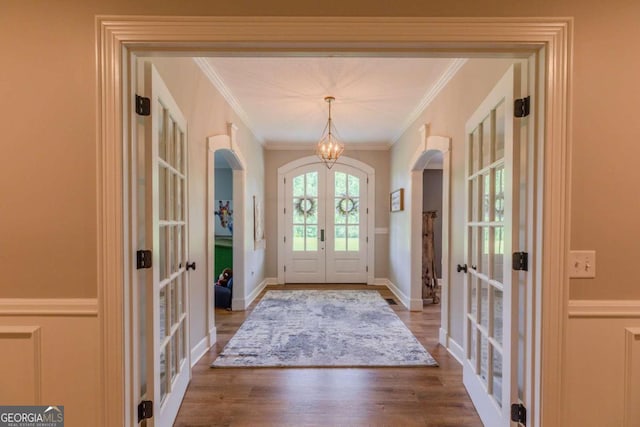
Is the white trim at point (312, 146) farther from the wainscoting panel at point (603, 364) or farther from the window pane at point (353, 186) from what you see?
the wainscoting panel at point (603, 364)

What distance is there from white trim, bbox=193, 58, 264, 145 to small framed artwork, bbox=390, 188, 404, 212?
101 inches

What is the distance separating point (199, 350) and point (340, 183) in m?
4.06

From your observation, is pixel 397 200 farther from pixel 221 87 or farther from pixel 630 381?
pixel 630 381

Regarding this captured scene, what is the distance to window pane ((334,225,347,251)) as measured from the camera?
242 inches

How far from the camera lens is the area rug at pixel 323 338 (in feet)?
9.04

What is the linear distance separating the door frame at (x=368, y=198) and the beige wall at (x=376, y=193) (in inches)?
2.5

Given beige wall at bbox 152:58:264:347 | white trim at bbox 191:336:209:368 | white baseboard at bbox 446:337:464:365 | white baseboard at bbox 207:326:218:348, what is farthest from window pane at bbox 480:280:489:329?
white baseboard at bbox 207:326:218:348

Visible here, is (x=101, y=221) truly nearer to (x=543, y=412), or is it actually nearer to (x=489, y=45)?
(x=489, y=45)

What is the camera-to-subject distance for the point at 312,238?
6.15 m

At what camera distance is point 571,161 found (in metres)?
1.34

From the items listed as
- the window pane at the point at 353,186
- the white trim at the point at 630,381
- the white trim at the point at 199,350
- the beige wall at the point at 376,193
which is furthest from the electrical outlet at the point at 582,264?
the window pane at the point at 353,186

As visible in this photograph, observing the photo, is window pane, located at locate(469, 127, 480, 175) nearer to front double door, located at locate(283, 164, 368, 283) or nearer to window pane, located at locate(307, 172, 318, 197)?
front double door, located at locate(283, 164, 368, 283)

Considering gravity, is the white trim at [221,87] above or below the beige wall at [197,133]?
above

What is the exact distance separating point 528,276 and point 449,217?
1.66m
